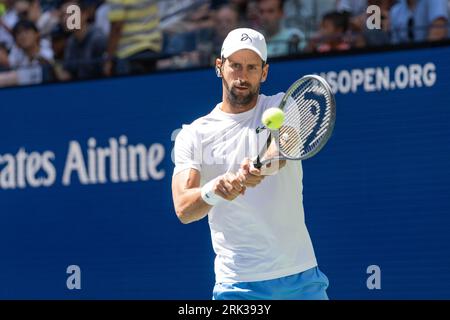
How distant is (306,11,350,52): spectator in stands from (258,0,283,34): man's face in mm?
395

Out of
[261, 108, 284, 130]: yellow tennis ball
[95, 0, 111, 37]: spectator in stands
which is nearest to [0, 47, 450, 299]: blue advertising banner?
[95, 0, 111, 37]: spectator in stands

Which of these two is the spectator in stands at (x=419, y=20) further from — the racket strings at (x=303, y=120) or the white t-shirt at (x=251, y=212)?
the white t-shirt at (x=251, y=212)

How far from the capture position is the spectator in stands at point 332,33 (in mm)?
7820

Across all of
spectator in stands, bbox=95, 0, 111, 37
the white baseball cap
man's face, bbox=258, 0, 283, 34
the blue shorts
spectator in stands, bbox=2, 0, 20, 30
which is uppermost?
spectator in stands, bbox=2, 0, 20, 30

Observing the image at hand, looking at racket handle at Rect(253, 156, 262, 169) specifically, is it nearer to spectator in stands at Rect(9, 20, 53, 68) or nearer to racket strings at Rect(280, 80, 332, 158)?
racket strings at Rect(280, 80, 332, 158)

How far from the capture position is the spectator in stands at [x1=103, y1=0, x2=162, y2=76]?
872 centimetres

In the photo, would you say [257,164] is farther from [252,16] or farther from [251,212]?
[252,16]

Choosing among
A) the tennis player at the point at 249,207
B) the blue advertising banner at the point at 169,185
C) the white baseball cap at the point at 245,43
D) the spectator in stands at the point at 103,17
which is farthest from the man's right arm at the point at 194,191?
the spectator in stands at the point at 103,17

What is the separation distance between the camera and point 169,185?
336 inches

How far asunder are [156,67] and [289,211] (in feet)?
13.5

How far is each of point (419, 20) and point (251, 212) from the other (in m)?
3.39

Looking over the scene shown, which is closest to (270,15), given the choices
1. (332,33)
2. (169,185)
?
(332,33)
